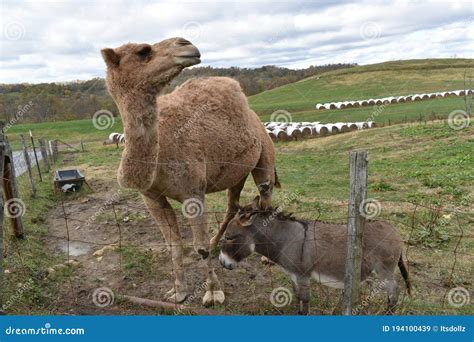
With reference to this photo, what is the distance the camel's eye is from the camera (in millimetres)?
4391

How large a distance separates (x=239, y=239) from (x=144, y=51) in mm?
2345

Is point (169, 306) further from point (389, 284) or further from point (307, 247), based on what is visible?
point (389, 284)

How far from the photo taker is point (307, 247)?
488 cm

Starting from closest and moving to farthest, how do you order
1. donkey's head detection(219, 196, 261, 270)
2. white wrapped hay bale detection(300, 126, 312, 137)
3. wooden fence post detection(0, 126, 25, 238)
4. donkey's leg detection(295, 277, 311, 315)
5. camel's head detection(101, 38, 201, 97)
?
camel's head detection(101, 38, 201, 97)
donkey's leg detection(295, 277, 311, 315)
donkey's head detection(219, 196, 261, 270)
wooden fence post detection(0, 126, 25, 238)
white wrapped hay bale detection(300, 126, 312, 137)

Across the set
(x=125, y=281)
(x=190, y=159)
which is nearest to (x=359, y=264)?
(x=190, y=159)

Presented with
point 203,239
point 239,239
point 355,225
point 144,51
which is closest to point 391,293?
point 355,225

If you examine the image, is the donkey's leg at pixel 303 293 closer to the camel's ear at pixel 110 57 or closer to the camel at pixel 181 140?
the camel at pixel 181 140

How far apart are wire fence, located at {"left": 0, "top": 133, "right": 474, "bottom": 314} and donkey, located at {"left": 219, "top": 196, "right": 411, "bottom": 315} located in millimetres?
127

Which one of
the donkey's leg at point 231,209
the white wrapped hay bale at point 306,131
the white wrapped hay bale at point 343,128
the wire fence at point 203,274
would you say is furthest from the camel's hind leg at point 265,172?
the white wrapped hay bale at point 343,128

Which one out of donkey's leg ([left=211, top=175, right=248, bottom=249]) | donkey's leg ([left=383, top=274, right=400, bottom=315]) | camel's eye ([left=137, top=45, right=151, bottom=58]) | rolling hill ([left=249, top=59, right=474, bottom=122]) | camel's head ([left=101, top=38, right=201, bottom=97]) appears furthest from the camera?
rolling hill ([left=249, top=59, right=474, bottom=122])

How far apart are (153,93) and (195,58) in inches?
23.7

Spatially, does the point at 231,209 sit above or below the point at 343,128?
above

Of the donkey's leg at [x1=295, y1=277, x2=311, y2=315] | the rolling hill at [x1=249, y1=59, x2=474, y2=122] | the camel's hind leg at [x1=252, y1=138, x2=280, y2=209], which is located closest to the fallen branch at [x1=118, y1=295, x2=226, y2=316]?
the donkey's leg at [x1=295, y1=277, x2=311, y2=315]

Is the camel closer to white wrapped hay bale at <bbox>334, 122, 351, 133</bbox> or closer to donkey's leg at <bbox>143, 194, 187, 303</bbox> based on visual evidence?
donkey's leg at <bbox>143, 194, 187, 303</bbox>
